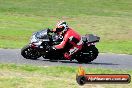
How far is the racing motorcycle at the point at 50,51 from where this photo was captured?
2005 centimetres

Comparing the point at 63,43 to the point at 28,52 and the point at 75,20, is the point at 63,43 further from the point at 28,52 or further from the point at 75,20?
the point at 75,20

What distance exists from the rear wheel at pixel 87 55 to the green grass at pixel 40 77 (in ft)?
7.65

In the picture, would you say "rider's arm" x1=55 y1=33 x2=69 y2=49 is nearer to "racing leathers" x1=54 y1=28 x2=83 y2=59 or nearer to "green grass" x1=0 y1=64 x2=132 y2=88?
"racing leathers" x1=54 y1=28 x2=83 y2=59

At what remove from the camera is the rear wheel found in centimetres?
2003

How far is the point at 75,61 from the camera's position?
68.1 ft

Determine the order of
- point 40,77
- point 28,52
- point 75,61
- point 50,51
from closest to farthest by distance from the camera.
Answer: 1. point 40,77
2. point 28,52
3. point 50,51
4. point 75,61

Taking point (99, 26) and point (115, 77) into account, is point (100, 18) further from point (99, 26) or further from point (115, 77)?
point (115, 77)

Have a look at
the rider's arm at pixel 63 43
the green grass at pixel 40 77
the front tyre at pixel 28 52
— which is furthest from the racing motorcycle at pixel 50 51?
the green grass at pixel 40 77

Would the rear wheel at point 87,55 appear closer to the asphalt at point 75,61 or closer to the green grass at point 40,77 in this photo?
the asphalt at point 75,61

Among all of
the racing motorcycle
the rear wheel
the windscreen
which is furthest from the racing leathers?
the windscreen

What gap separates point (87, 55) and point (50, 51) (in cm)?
169

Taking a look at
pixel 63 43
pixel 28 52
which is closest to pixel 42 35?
pixel 28 52

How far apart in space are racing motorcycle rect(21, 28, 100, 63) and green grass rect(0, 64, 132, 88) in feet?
7.80

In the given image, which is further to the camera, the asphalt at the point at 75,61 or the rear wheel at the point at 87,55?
the rear wheel at the point at 87,55
